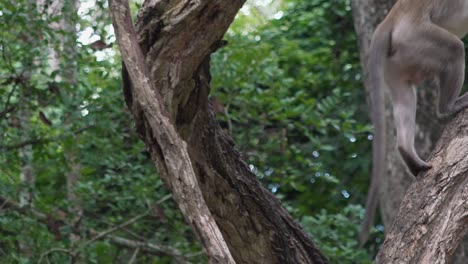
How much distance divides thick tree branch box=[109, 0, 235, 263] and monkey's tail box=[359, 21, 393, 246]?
0.67 metres

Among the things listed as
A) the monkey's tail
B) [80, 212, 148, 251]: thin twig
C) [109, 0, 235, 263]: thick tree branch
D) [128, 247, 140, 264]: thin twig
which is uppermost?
[109, 0, 235, 263]: thick tree branch

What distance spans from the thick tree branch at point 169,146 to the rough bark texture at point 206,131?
31 millimetres

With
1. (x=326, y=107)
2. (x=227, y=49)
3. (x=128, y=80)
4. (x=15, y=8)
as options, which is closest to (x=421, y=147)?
(x=326, y=107)

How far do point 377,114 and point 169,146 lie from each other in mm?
1147

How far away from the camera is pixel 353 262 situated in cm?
752

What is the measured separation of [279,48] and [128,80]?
552cm

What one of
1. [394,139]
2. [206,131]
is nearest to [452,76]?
[206,131]

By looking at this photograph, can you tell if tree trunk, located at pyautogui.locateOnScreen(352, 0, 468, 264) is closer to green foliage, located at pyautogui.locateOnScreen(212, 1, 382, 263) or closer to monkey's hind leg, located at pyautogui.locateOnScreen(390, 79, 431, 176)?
green foliage, located at pyautogui.locateOnScreen(212, 1, 382, 263)

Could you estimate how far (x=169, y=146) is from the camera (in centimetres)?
419

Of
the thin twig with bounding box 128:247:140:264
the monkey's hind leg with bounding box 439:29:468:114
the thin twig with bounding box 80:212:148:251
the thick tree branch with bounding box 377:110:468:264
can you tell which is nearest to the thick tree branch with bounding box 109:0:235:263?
the thick tree branch with bounding box 377:110:468:264

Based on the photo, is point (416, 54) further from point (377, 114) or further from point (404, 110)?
point (377, 114)

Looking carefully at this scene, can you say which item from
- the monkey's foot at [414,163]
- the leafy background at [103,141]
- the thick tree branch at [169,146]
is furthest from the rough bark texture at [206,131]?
the leafy background at [103,141]

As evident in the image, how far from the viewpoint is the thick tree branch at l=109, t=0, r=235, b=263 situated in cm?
Result: 405

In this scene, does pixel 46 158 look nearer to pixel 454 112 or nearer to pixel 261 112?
pixel 261 112
